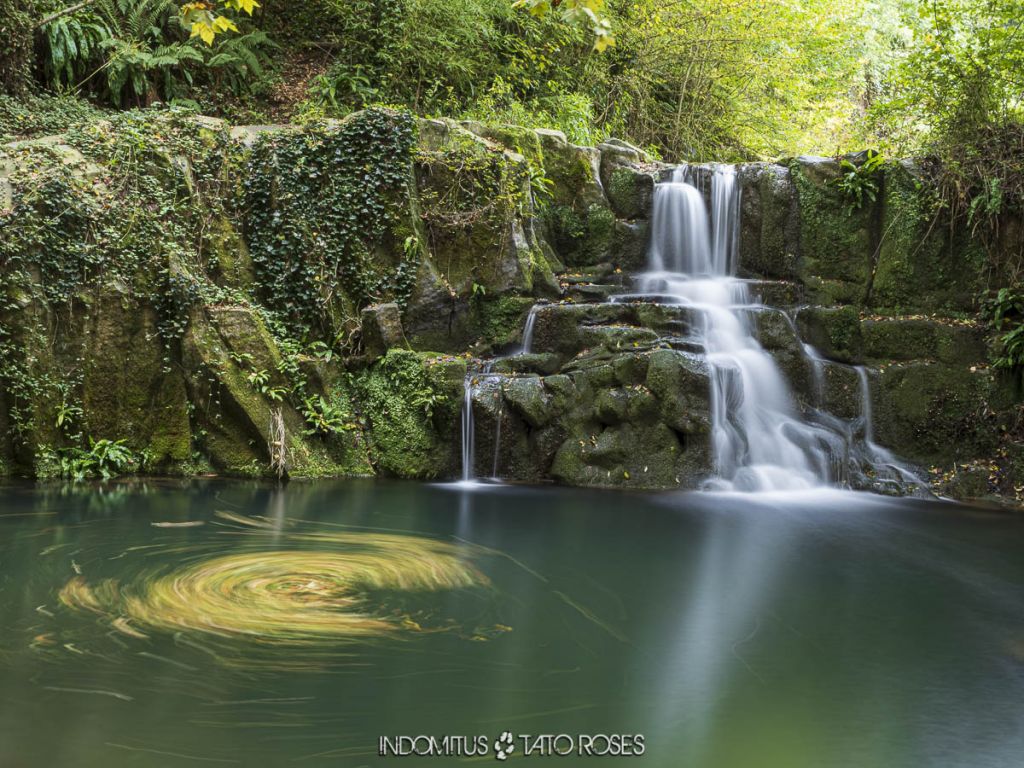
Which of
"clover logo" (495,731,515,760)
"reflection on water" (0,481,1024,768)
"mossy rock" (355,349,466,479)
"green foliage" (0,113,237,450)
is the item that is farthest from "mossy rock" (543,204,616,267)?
"clover logo" (495,731,515,760)

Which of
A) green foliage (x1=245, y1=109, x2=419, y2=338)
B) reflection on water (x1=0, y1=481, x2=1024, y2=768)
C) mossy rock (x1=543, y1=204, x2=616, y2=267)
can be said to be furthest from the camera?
mossy rock (x1=543, y1=204, x2=616, y2=267)

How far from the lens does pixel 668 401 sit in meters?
9.33

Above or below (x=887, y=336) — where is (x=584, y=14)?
above

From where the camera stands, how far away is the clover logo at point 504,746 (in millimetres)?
3240

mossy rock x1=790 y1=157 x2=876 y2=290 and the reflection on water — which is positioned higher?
mossy rock x1=790 y1=157 x2=876 y2=290

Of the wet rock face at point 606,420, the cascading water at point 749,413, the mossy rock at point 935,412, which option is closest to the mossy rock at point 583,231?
the cascading water at point 749,413

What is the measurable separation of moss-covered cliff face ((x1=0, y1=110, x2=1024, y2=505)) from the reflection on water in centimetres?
184

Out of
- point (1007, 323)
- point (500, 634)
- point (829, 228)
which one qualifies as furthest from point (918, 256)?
point (500, 634)

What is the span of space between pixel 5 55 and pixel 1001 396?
1380 centimetres

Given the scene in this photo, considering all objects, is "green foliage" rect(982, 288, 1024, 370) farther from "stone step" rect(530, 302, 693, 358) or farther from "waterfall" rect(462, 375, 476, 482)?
"waterfall" rect(462, 375, 476, 482)

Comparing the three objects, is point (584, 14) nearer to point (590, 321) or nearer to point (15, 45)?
point (590, 321)

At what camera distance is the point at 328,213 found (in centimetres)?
1068

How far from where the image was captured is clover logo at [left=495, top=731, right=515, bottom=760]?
3.24 meters

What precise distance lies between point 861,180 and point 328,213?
716cm
